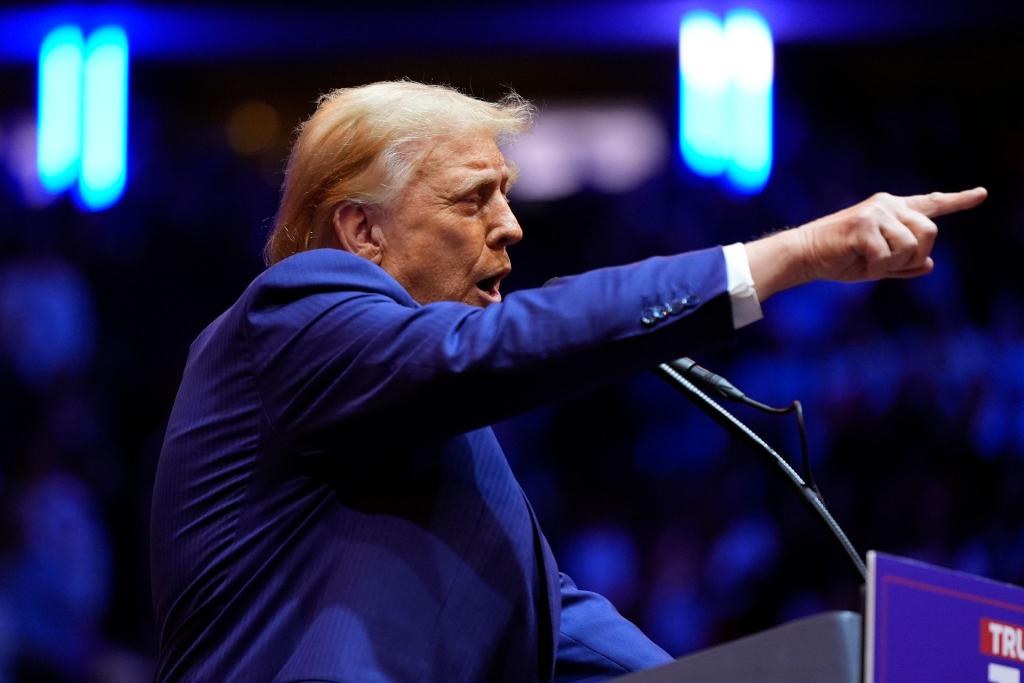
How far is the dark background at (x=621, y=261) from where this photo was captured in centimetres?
469

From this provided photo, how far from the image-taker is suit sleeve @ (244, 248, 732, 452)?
1.34m

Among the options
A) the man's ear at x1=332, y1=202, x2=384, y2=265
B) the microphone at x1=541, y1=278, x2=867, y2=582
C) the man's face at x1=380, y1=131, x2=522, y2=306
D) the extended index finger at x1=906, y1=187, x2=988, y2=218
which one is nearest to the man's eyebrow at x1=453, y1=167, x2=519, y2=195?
the man's face at x1=380, y1=131, x2=522, y2=306

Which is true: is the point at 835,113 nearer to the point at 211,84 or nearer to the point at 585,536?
the point at 585,536

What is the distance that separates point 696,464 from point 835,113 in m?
1.41

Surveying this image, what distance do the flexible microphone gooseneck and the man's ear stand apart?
1.31 ft

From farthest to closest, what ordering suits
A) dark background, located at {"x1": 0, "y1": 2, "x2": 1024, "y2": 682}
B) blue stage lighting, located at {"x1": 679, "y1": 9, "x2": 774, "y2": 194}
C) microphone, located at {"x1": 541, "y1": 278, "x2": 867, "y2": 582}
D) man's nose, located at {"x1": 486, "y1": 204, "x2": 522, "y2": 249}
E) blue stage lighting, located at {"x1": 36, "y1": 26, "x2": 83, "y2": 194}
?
blue stage lighting, located at {"x1": 36, "y1": 26, "x2": 83, "y2": 194} → blue stage lighting, located at {"x1": 679, "y1": 9, "x2": 774, "y2": 194} → dark background, located at {"x1": 0, "y1": 2, "x2": 1024, "y2": 682} → man's nose, located at {"x1": 486, "y1": 204, "x2": 522, "y2": 249} → microphone, located at {"x1": 541, "y1": 278, "x2": 867, "y2": 582}

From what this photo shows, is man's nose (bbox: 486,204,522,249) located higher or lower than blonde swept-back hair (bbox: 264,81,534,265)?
lower

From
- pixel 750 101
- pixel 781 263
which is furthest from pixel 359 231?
pixel 750 101

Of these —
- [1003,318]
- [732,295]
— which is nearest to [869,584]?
[732,295]

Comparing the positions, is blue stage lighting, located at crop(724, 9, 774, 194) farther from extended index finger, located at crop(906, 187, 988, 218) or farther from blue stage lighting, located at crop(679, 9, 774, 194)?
extended index finger, located at crop(906, 187, 988, 218)

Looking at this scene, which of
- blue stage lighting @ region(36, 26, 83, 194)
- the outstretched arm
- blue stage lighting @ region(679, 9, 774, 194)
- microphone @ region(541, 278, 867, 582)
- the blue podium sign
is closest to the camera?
the blue podium sign

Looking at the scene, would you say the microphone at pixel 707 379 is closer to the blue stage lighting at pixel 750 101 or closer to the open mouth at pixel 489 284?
the open mouth at pixel 489 284

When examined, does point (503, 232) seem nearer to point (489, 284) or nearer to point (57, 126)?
point (489, 284)

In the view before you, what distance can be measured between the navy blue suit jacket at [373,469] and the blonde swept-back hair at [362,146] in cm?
29
